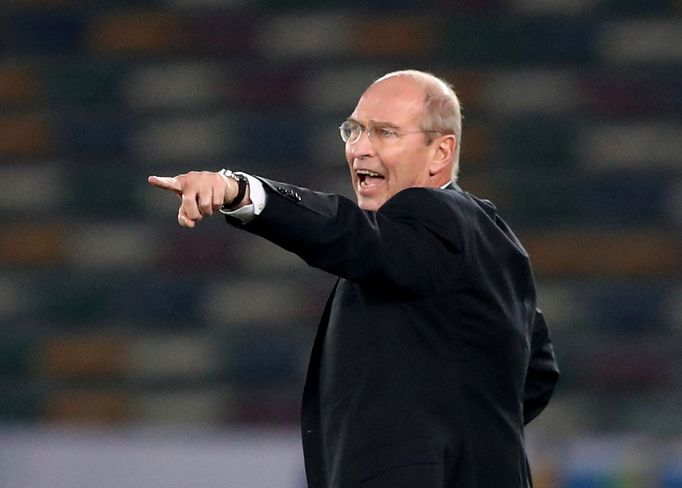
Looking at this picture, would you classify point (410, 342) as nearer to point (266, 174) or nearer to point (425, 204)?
point (425, 204)

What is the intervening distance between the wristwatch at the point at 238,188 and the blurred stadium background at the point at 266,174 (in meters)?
3.19

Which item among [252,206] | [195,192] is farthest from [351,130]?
[195,192]

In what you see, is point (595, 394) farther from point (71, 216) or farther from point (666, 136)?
point (71, 216)

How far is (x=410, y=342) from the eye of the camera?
1.93 m

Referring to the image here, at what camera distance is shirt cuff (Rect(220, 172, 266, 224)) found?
5.85ft

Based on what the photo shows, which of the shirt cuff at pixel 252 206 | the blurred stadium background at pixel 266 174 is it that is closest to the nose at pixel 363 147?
the shirt cuff at pixel 252 206

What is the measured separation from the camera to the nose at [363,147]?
6.86 feet

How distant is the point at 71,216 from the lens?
18.5ft

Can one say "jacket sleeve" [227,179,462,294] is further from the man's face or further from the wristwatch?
the man's face

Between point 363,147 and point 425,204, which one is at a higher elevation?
point 363,147

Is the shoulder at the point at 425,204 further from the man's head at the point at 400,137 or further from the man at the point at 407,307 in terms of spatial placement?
the man's head at the point at 400,137

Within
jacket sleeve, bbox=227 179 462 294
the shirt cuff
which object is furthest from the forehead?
the shirt cuff

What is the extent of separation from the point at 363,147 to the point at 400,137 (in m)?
0.05

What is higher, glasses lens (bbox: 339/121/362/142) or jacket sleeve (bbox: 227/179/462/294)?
glasses lens (bbox: 339/121/362/142)
